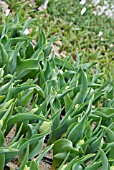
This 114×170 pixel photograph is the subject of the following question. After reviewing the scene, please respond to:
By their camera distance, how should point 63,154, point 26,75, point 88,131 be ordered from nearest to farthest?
point 63,154 → point 88,131 → point 26,75

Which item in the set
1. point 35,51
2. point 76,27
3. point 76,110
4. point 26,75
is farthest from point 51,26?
point 76,110

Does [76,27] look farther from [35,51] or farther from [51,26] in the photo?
[35,51]

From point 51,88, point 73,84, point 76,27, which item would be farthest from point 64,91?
point 76,27

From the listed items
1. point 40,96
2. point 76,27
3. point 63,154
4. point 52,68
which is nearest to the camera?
point 63,154

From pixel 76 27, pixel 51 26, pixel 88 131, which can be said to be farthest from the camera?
pixel 76 27

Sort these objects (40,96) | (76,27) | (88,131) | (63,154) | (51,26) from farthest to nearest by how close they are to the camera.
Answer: (76,27) → (51,26) → (40,96) → (88,131) → (63,154)

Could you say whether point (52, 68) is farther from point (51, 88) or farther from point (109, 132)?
point (109, 132)

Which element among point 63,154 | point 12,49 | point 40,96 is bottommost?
point 63,154

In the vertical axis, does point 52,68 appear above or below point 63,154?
above

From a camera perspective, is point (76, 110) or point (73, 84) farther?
point (73, 84)
